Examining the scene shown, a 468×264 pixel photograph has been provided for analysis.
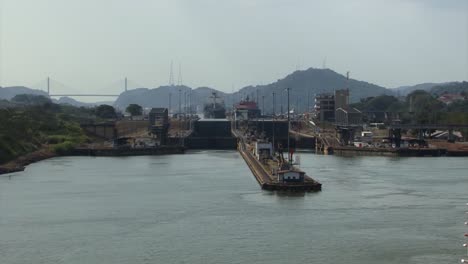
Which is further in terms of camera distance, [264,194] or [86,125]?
[86,125]

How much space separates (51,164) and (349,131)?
42.1ft

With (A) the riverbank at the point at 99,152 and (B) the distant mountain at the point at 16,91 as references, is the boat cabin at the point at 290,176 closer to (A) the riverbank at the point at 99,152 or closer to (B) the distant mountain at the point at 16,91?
(A) the riverbank at the point at 99,152

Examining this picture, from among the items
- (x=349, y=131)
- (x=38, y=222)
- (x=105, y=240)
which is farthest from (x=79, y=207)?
(x=349, y=131)

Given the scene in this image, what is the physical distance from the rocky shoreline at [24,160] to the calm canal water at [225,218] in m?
0.70

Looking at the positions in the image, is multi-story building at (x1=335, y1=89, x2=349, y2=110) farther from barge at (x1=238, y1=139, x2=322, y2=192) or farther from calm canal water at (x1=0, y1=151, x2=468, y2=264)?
calm canal water at (x1=0, y1=151, x2=468, y2=264)

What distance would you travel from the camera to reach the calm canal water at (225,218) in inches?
352

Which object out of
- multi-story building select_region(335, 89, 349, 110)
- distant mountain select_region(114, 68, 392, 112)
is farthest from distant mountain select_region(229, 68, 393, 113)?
multi-story building select_region(335, 89, 349, 110)

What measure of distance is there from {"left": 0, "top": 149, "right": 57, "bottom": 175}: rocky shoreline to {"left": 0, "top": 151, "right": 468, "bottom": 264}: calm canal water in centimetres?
70

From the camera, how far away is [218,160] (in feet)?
77.5

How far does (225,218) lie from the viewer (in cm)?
1130

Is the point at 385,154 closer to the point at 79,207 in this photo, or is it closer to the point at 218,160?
the point at 218,160

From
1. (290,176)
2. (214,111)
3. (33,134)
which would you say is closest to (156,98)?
(214,111)

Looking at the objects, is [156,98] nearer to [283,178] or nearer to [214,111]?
[214,111]

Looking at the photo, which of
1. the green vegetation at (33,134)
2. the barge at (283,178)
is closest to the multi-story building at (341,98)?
the green vegetation at (33,134)
